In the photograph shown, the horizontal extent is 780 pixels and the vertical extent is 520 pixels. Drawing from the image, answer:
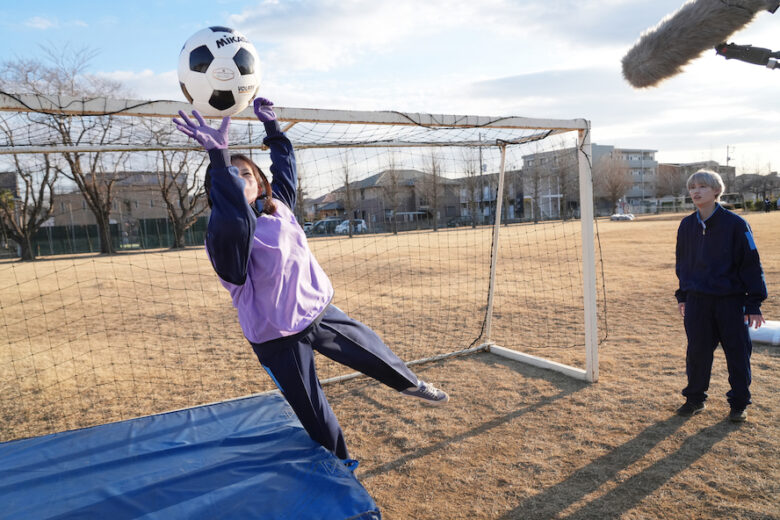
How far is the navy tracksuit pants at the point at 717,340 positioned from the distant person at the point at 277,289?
2441 millimetres

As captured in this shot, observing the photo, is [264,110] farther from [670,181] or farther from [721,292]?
[670,181]

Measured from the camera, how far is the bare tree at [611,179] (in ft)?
205

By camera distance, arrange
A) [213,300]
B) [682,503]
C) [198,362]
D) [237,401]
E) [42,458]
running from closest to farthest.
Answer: [682,503]
[42,458]
[237,401]
[198,362]
[213,300]

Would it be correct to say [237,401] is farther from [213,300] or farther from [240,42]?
[213,300]

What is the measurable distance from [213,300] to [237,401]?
301 inches

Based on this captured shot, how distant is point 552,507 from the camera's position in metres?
2.79

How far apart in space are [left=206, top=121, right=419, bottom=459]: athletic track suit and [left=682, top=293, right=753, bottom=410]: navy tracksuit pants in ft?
8.12

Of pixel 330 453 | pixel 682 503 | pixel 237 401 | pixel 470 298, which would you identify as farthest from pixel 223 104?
pixel 470 298

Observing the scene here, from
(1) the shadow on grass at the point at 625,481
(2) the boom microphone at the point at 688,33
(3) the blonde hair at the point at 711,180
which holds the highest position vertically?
(2) the boom microphone at the point at 688,33

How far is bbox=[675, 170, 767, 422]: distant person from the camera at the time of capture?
3432 mm

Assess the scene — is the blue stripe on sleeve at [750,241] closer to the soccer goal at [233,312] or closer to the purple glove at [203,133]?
the soccer goal at [233,312]

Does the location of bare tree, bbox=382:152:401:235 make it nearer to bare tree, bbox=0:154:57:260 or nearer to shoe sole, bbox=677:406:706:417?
shoe sole, bbox=677:406:706:417

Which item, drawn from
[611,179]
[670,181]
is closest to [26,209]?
[611,179]

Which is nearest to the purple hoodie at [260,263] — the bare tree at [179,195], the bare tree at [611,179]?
the bare tree at [179,195]
